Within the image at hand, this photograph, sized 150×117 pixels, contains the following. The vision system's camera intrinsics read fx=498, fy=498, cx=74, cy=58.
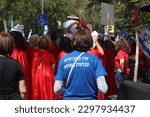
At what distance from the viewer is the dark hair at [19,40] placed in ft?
25.5

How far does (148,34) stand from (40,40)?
4.25 metres

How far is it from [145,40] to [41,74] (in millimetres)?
4764

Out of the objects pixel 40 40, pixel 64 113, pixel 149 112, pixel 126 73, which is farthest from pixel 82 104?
pixel 126 73

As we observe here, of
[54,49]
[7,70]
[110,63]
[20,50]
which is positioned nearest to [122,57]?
[110,63]

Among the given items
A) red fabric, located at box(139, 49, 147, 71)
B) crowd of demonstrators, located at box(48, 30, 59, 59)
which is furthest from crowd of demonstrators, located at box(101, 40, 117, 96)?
crowd of demonstrators, located at box(48, 30, 59, 59)

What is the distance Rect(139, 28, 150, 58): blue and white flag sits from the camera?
1226cm

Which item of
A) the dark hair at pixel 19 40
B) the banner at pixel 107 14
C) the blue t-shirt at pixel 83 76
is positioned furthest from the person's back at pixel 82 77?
the banner at pixel 107 14

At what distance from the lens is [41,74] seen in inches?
335

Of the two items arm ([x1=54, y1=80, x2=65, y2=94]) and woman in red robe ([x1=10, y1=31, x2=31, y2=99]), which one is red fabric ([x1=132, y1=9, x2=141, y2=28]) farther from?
arm ([x1=54, y1=80, x2=65, y2=94])

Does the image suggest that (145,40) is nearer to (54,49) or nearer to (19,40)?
(54,49)

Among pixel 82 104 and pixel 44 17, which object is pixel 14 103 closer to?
pixel 82 104

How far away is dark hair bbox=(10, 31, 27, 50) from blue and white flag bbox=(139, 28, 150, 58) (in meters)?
4.87

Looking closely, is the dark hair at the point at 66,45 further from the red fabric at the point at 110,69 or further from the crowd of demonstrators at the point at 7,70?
the red fabric at the point at 110,69

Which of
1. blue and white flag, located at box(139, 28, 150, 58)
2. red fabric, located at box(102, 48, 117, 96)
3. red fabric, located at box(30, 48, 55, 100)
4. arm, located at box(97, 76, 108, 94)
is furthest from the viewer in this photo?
red fabric, located at box(102, 48, 117, 96)
